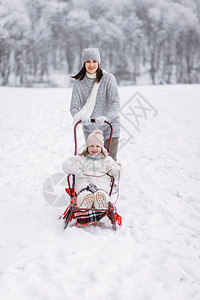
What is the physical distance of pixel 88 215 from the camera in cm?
261

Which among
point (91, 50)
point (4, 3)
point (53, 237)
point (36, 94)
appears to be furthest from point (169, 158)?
point (4, 3)

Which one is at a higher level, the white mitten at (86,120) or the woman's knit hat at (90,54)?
the woman's knit hat at (90,54)

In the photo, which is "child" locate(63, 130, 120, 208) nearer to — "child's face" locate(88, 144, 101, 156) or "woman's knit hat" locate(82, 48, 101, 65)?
"child's face" locate(88, 144, 101, 156)

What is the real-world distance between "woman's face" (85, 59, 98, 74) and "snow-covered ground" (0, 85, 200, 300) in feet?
5.71

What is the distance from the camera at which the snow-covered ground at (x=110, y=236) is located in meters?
1.84

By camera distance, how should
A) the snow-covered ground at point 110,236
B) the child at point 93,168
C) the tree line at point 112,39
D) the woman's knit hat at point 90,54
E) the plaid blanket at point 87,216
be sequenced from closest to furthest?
the snow-covered ground at point 110,236
the plaid blanket at point 87,216
the child at point 93,168
the woman's knit hat at point 90,54
the tree line at point 112,39

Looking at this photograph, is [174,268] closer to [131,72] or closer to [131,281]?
[131,281]

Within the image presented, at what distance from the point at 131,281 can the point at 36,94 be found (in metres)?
13.9

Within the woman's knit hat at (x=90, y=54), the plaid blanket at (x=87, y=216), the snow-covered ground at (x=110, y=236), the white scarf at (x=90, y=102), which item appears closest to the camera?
the snow-covered ground at (x=110, y=236)

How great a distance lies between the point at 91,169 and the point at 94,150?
219mm

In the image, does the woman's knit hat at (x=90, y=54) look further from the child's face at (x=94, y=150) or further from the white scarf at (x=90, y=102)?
the child's face at (x=94, y=150)

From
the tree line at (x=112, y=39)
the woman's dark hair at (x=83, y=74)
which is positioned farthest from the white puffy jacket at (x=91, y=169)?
the tree line at (x=112, y=39)

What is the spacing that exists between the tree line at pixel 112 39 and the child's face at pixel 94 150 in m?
16.8

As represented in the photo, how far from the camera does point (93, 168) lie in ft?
9.66
